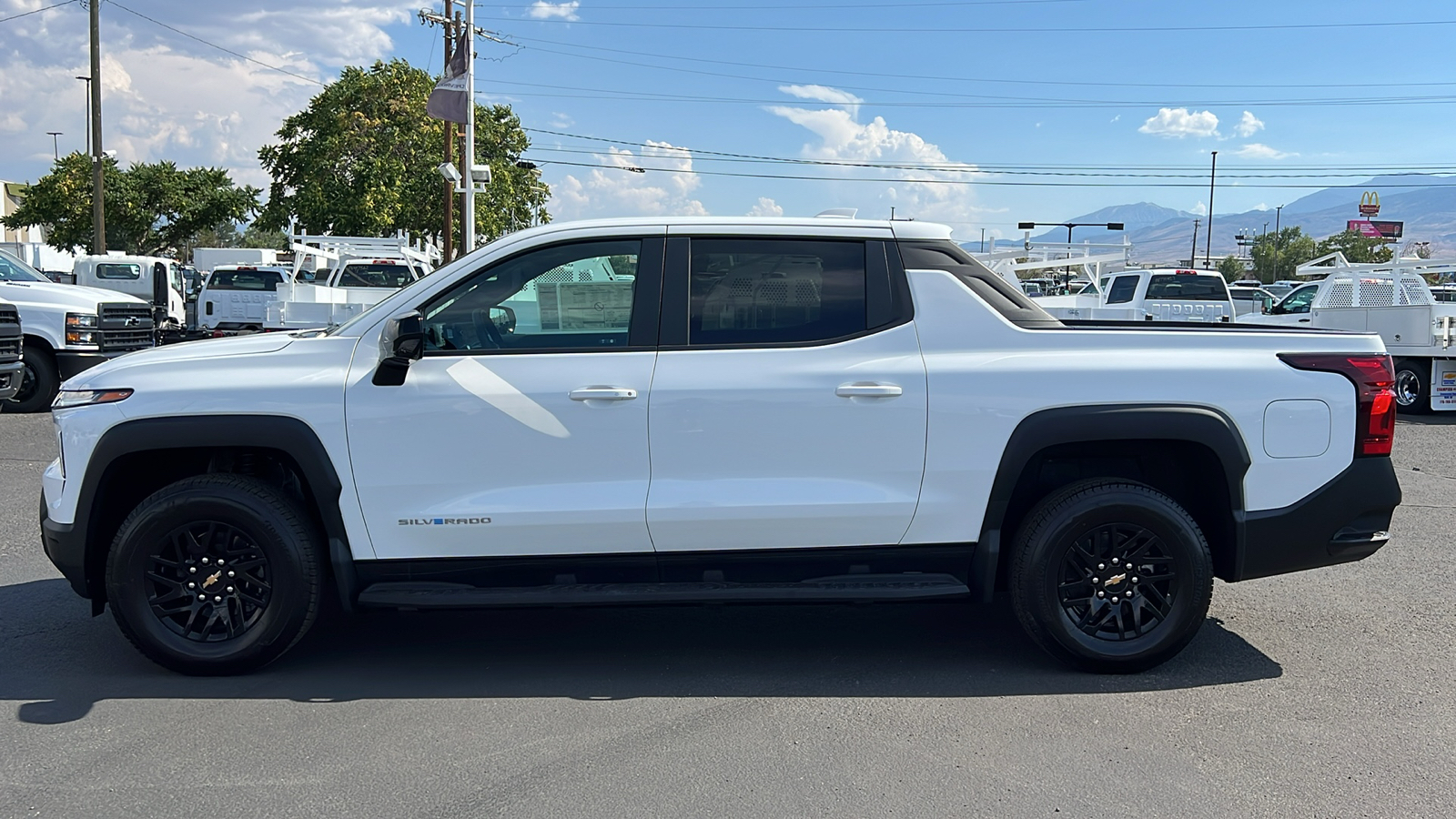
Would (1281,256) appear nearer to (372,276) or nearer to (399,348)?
(372,276)

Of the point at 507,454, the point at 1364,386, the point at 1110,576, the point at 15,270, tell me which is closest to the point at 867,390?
the point at 1110,576

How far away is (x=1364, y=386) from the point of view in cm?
457

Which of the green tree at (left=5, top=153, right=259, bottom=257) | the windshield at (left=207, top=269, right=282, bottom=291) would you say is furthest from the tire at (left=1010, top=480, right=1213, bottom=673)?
the green tree at (left=5, top=153, right=259, bottom=257)

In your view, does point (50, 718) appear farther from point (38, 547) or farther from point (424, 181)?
point (424, 181)

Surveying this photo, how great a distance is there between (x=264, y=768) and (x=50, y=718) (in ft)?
3.43

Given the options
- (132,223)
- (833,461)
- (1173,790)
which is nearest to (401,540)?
(833,461)

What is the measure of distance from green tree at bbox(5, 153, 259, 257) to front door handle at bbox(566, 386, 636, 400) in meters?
55.0

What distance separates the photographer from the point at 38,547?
22.4ft

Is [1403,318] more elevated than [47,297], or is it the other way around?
[1403,318]

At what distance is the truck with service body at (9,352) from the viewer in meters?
10.7

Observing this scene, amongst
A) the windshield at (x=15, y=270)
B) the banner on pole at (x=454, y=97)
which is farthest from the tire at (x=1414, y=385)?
the banner on pole at (x=454, y=97)

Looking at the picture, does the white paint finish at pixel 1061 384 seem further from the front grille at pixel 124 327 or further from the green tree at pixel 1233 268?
the green tree at pixel 1233 268

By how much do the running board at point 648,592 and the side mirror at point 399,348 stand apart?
0.82 m

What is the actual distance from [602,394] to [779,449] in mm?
713
